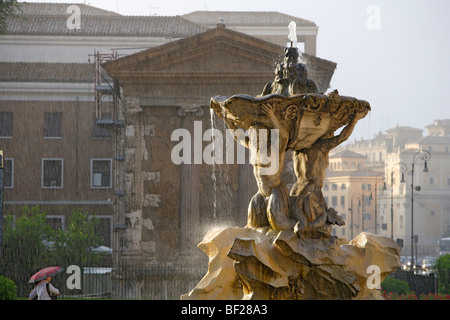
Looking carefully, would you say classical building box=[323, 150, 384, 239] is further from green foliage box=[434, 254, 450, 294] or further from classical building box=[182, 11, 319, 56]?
green foliage box=[434, 254, 450, 294]

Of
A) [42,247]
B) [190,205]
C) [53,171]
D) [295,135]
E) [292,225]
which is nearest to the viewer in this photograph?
[292,225]

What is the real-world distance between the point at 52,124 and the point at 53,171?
216 centimetres

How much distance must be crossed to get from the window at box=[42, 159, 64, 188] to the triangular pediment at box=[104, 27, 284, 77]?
46.4 feet

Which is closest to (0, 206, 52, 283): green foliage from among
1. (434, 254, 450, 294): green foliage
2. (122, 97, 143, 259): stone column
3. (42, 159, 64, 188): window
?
(122, 97, 143, 259): stone column

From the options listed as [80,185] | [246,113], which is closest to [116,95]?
[80,185]

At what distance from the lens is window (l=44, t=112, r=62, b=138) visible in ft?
131

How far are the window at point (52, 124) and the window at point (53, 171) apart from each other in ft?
3.85

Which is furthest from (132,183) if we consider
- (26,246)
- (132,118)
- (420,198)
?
(420,198)

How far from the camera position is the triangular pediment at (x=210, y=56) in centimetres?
2652

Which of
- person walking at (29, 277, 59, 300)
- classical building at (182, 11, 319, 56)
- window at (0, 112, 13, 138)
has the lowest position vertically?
person walking at (29, 277, 59, 300)

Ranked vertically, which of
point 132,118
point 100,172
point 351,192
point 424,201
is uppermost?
point 132,118

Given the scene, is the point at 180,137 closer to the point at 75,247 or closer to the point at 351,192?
the point at 75,247

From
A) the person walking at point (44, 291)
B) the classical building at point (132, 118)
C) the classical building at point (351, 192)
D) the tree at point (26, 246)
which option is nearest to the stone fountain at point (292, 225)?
the person walking at point (44, 291)

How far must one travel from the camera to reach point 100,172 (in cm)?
4003
